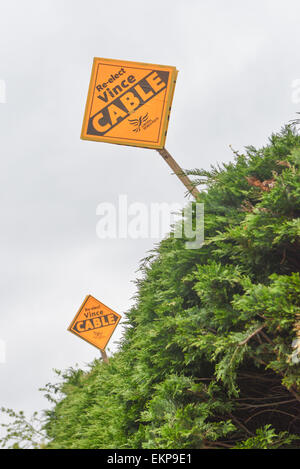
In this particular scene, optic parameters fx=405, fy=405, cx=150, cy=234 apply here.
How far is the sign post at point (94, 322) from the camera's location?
33.0 feet

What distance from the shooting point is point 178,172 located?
4.29 meters

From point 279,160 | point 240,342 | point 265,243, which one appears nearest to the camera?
point 240,342

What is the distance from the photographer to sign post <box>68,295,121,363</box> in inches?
396

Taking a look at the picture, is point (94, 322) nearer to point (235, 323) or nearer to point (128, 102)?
point (128, 102)

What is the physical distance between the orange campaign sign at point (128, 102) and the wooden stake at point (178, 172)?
234 mm

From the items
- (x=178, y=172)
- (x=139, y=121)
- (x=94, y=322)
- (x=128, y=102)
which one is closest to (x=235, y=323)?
(x=178, y=172)

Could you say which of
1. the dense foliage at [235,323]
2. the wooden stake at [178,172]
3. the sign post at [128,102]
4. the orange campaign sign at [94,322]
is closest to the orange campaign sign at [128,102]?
the sign post at [128,102]

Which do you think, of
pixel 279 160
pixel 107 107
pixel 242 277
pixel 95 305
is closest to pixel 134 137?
pixel 107 107

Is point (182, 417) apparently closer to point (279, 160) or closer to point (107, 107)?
point (279, 160)

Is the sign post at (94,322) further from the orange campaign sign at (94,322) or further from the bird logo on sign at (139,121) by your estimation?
the bird logo on sign at (139,121)

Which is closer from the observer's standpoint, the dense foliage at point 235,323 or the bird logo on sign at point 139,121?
the dense foliage at point 235,323

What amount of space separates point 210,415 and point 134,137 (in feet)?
9.91

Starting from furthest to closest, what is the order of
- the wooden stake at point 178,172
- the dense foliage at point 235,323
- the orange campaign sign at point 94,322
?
the orange campaign sign at point 94,322, the wooden stake at point 178,172, the dense foliage at point 235,323

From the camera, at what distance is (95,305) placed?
10.4m
